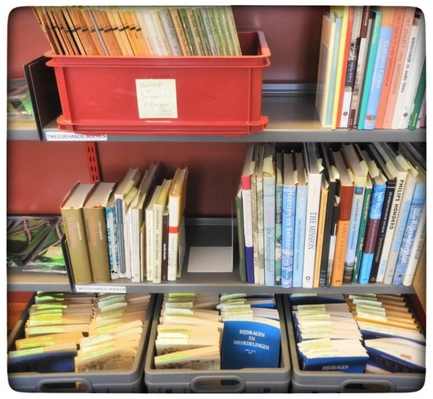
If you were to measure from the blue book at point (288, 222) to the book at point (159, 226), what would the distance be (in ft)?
1.13

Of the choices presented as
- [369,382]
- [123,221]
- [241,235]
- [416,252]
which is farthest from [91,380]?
[416,252]

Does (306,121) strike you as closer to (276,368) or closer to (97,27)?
(97,27)

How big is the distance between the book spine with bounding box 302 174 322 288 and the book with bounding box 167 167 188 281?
14.5 inches

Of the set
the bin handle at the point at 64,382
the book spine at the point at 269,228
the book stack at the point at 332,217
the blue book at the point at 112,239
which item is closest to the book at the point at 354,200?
the book stack at the point at 332,217

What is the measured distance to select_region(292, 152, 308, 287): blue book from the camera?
1132 mm

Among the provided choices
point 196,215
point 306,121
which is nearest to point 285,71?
point 306,121

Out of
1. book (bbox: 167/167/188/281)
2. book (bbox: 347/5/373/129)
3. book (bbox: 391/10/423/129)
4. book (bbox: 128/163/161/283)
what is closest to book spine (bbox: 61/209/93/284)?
book (bbox: 128/163/161/283)

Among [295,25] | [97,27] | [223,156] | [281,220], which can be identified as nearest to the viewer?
[97,27]

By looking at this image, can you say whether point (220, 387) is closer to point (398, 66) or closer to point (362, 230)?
point (362, 230)

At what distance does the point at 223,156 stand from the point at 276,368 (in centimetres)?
73

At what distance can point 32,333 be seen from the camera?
1359 mm

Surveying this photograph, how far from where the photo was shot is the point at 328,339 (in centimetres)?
129

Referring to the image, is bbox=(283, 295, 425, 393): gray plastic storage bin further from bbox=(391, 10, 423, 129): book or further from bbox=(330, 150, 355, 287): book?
bbox=(391, 10, 423, 129): book

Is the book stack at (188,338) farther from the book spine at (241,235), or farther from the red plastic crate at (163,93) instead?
the red plastic crate at (163,93)
